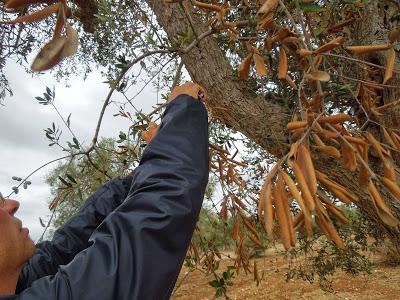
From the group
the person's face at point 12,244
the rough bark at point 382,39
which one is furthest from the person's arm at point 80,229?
the rough bark at point 382,39

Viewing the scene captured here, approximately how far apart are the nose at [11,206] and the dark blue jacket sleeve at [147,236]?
18.3 inches

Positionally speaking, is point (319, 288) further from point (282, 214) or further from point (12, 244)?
point (282, 214)

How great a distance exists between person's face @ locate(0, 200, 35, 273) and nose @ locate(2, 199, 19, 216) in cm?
12

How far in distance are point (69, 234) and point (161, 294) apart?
95 centimetres

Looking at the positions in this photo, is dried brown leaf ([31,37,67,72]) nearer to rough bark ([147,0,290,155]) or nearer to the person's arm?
the person's arm

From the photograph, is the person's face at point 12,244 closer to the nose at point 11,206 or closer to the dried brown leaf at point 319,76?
the nose at point 11,206

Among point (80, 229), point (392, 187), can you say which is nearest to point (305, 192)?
point (392, 187)

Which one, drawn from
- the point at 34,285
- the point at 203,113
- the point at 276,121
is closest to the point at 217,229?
the point at 276,121

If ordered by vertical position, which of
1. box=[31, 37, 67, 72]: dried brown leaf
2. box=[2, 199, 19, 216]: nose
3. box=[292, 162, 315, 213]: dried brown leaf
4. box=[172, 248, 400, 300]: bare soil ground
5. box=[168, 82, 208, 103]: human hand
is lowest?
box=[172, 248, 400, 300]: bare soil ground

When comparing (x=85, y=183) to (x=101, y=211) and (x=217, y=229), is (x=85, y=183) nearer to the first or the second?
(x=101, y=211)

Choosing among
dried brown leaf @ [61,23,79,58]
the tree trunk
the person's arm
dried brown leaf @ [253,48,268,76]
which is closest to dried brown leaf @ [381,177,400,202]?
dried brown leaf @ [253,48,268,76]

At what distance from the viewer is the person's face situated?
4.27ft

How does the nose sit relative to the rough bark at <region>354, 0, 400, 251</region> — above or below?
below

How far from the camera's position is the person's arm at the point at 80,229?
1.95 m
